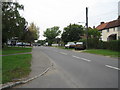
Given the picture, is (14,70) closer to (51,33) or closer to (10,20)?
(10,20)

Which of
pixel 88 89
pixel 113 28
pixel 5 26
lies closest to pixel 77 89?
pixel 88 89

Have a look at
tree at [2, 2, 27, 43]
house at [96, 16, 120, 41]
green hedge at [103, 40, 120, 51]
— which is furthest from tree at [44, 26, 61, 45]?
green hedge at [103, 40, 120, 51]

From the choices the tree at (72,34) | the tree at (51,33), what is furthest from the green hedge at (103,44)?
the tree at (51,33)

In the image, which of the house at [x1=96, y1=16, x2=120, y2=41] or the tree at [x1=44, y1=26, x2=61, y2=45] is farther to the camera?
the tree at [x1=44, y1=26, x2=61, y2=45]

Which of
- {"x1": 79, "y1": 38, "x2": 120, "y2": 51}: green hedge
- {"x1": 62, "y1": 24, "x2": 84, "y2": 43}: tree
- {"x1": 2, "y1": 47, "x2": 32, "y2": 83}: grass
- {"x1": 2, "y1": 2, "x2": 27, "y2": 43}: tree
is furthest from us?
{"x1": 62, "y1": 24, "x2": 84, "y2": 43}: tree

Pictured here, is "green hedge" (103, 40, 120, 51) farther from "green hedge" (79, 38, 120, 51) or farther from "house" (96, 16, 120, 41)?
"house" (96, 16, 120, 41)

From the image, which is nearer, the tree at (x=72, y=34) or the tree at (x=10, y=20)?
the tree at (x=10, y=20)

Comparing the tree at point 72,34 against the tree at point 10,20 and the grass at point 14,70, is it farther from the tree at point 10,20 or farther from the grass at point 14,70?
the grass at point 14,70

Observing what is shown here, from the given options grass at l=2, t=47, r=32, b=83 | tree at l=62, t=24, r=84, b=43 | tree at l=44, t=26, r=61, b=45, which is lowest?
grass at l=2, t=47, r=32, b=83

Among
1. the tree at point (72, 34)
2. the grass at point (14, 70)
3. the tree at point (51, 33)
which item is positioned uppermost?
the tree at point (51, 33)

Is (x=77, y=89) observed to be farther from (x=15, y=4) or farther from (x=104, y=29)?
(x=104, y=29)

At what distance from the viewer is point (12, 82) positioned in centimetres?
610

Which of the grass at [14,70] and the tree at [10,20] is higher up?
the tree at [10,20]

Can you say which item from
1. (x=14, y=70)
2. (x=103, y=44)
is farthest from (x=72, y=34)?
(x=14, y=70)
